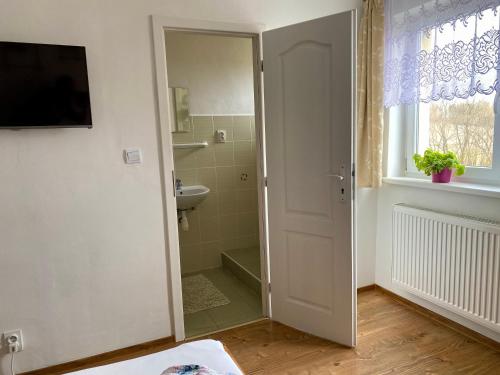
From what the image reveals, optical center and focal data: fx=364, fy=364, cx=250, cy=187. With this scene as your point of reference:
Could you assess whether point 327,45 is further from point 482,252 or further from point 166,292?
point 166,292

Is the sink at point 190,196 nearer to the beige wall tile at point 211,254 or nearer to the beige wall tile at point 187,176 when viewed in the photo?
the beige wall tile at point 187,176

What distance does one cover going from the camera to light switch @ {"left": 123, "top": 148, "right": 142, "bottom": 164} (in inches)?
87.7

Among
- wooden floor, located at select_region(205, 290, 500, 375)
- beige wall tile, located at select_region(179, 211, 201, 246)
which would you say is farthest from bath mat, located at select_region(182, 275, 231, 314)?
wooden floor, located at select_region(205, 290, 500, 375)

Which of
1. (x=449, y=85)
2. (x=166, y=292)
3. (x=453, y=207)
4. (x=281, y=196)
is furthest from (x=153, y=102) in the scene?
(x=453, y=207)

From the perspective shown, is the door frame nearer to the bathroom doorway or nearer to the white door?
the white door

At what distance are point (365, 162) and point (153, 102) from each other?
1.65m

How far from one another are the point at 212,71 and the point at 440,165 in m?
2.23

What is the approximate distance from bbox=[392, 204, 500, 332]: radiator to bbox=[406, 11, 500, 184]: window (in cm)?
36

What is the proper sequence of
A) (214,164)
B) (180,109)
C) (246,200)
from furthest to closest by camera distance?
1. (246,200)
2. (214,164)
3. (180,109)

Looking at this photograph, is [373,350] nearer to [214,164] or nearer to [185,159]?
[214,164]

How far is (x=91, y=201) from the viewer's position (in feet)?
7.16

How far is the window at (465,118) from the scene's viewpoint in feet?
7.20

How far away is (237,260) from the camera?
363cm

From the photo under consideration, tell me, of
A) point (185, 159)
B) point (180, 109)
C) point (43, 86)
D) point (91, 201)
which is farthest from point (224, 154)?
point (43, 86)
